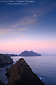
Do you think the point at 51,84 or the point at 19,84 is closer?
the point at 19,84

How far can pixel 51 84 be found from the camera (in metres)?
31.2

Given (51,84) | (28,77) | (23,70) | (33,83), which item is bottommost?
(51,84)

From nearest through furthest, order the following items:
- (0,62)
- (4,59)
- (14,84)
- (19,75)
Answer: (14,84) → (19,75) → (0,62) → (4,59)

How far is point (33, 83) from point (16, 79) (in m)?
5.17

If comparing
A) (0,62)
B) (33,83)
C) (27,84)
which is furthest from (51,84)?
(0,62)

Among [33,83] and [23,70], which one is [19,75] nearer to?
[23,70]

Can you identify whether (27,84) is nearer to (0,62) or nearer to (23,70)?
(23,70)

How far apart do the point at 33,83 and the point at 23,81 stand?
10.9ft

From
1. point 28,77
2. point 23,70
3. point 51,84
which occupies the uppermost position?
point 23,70

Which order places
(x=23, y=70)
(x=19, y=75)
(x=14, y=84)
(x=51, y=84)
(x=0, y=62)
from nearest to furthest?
1. (x=14, y=84)
2. (x=19, y=75)
3. (x=23, y=70)
4. (x=51, y=84)
5. (x=0, y=62)

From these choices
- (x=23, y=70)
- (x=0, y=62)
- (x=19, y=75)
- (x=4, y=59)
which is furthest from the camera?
(x=4, y=59)

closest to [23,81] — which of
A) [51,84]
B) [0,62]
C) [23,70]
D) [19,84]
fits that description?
[19,84]

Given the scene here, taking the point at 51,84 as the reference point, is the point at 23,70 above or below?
above

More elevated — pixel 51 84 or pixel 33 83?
pixel 33 83
